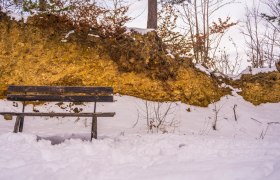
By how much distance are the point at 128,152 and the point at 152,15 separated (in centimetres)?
771

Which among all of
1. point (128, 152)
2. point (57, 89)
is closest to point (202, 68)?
point (57, 89)

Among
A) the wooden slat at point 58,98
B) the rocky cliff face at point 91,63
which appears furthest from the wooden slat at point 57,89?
the rocky cliff face at point 91,63

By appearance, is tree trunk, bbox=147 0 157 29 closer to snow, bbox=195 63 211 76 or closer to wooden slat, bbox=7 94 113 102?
snow, bbox=195 63 211 76

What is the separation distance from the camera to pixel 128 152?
13.2 feet

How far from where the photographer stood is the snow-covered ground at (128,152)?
290 cm

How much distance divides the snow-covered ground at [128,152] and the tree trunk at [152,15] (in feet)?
15.0

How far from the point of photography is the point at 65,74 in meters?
7.86

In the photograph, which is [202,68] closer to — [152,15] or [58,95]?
[152,15]

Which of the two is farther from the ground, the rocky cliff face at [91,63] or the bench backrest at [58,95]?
the rocky cliff face at [91,63]

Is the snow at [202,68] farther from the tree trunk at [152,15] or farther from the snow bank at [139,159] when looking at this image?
the snow bank at [139,159]

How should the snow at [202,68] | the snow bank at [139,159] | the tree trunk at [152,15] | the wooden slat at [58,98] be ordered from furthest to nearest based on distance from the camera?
1. the tree trunk at [152,15]
2. the snow at [202,68]
3. the wooden slat at [58,98]
4. the snow bank at [139,159]

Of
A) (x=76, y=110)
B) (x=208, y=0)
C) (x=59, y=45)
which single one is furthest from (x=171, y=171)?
(x=208, y=0)

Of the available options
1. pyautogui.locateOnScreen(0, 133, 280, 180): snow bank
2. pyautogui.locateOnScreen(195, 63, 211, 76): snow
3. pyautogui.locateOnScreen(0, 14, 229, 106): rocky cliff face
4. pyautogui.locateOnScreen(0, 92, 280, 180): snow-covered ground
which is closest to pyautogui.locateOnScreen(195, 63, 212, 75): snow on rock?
pyautogui.locateOnScreen(195, 63, 211, 76): snow

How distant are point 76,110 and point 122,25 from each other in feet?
10.8
